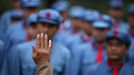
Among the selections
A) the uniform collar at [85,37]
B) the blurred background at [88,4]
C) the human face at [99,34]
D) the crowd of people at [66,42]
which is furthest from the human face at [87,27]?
the blurred background at [88,4]

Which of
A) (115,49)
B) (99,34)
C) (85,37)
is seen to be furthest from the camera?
(85,37)

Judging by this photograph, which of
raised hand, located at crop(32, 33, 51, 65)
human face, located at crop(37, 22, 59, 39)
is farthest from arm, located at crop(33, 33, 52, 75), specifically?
human face, located at crop(37, 22, 59, 39)

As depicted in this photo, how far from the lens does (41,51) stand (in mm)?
6691

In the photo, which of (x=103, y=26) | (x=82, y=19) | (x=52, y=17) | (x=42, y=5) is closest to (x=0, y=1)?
(x=42, y=5)

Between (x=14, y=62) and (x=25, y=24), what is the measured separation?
12.2 feet

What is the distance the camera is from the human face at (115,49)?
929 cm

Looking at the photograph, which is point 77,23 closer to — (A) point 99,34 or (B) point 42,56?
(A) point 99,34

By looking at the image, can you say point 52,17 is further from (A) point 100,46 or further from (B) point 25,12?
(B) point 25,12

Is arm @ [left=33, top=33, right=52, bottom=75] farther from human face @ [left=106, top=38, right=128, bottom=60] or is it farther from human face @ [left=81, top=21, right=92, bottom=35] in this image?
human face @ [left=81, top=21, right=92, bottom=35]

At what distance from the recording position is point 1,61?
901cm

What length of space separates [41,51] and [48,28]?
8.16ft

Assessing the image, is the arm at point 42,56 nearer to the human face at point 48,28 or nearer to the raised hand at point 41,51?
the raised hand at point 41,51

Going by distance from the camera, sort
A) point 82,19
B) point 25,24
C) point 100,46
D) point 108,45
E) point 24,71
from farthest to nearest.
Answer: point 82,19
point 25,24
point 100,46
point 108,45
point 24,71

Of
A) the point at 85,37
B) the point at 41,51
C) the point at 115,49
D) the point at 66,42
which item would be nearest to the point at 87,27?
the point at 85,37
